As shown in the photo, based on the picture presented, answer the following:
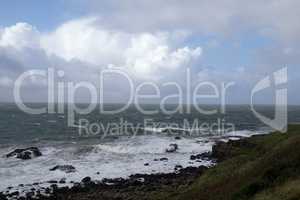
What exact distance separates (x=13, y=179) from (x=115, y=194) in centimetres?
1223

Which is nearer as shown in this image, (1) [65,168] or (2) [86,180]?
(2) [86,180]

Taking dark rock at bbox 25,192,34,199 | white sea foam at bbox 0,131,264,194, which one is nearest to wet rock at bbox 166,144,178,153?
white sea foam at bbox 0,131,264,194

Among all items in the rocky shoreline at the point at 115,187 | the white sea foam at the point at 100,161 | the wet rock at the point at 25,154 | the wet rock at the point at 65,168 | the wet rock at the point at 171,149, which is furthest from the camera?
the wet rock at the point at 171,149

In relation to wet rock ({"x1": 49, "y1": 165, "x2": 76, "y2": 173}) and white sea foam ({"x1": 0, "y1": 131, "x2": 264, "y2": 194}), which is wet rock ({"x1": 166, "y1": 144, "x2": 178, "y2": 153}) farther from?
wet rock ({"x1": 49, "y1": 165, "x2": 76, "y2": 173})

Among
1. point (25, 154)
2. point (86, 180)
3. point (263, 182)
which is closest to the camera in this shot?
point (263, 182)

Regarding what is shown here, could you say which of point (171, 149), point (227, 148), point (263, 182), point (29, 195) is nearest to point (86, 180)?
point (29, 195)

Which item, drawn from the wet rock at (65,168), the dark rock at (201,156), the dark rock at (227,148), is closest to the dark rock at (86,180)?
the wet rock at (65,168)

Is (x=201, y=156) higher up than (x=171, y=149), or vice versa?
(x=171, y=149)

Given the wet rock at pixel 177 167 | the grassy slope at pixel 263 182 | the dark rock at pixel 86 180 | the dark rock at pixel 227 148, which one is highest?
the grassy slope at pixel 263 182

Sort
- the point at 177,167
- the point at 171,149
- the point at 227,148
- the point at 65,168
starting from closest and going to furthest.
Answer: the point at 65,168
the point at 177,167
the point at 227,148
the point at 171,149

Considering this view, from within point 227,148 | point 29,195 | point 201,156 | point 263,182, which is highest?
point 263,182

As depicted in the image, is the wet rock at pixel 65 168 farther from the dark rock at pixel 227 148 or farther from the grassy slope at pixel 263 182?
the dark rock at pixel 227 148

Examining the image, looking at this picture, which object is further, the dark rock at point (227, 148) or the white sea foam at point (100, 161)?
the dark rock at point (227, 148)

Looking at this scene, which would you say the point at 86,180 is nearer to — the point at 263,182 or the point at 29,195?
the point at 29,195
